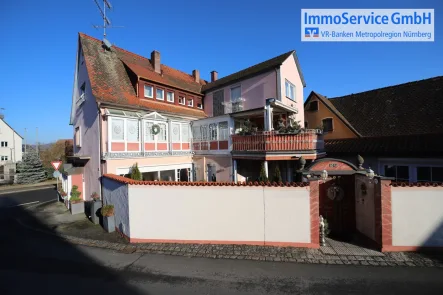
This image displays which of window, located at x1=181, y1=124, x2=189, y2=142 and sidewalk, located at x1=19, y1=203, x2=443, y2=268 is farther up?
window, located at x1=181, y1=124, x2=189, y2=142

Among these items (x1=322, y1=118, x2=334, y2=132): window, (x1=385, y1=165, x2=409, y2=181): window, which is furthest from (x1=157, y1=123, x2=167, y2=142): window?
(x1=385, y1=165, x2=409, y2=181): window

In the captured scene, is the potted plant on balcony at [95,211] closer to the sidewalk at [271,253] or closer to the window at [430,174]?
the sidewalk at [271,253]

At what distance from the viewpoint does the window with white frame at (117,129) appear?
11461 mm

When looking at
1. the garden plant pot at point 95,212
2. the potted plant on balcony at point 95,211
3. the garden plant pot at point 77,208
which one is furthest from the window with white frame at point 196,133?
the garden plant pot at point 77,208

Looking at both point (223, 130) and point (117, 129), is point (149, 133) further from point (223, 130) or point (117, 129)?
point (223, 130)

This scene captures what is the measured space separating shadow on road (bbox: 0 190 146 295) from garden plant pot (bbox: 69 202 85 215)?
8.62 feet

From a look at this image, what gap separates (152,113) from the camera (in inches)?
517

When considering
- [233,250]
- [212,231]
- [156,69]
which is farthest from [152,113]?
[233,250]

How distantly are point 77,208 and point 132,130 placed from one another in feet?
16.6

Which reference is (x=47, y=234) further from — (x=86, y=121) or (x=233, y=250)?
(x=233, y=250)

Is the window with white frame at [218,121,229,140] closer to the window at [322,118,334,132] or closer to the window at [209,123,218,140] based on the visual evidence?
the window at [209,123,218,140]

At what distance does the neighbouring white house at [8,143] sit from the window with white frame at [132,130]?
34.1 metres

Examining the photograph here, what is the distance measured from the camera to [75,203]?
11.1 m

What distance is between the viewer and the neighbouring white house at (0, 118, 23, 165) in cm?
3284
